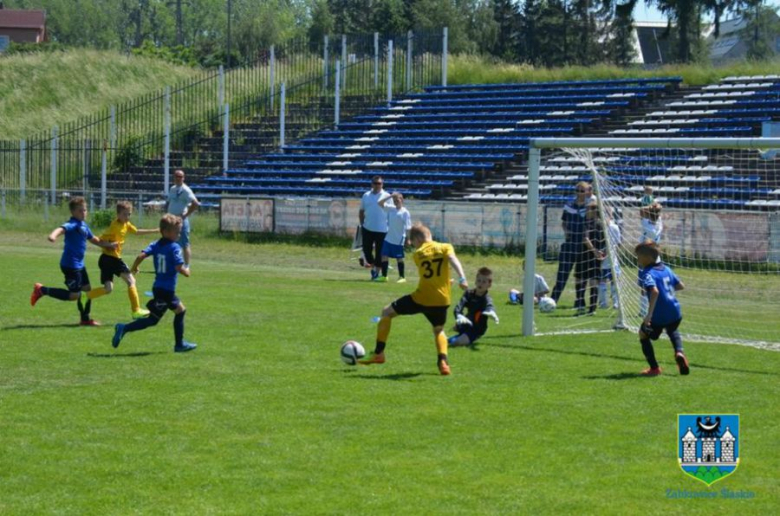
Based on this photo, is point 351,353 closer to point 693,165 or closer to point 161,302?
point 161,302

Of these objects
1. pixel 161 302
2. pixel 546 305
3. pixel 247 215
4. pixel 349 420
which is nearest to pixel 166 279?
pixel 161 302

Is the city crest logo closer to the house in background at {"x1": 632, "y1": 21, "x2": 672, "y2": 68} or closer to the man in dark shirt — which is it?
the man in dark shirt

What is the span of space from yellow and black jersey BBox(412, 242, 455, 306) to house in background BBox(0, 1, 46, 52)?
367ft

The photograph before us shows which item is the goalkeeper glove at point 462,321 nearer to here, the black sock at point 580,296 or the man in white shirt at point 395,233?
the black sock at point 580,296

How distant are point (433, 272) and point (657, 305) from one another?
2.27m

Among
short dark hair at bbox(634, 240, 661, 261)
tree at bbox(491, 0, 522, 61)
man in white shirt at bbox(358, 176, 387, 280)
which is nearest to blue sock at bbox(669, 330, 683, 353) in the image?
short dark hair at bbox(634, 240, 661, 261)

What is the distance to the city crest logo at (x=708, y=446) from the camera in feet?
26.2

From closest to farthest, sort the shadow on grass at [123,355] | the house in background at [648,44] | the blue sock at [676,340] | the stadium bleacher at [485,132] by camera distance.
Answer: the blue sock at [676,340] → the shadow on grass at [123,355] → the stadium bleacher at [485,132] → the house in background at [648,44]

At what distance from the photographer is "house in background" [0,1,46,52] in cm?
11662

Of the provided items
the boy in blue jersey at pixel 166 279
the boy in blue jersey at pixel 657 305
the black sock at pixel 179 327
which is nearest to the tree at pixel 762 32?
the boy in blue jersey at pixel 657 305

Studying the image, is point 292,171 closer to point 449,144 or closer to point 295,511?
point 449,144

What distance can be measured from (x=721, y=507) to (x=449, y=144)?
31084mm

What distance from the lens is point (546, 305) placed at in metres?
17.8

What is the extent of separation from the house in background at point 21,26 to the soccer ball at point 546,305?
107017 millimetres
